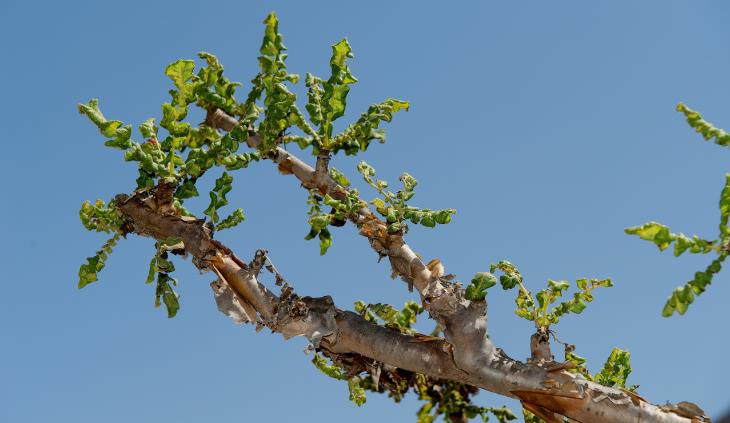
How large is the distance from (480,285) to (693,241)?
128 centimetres

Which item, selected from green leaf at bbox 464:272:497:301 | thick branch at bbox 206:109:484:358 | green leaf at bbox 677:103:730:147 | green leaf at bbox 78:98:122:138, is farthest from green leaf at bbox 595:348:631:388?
green leaf at bbox 78:98:122:138

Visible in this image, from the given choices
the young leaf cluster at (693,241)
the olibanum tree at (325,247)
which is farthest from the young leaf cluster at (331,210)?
the young leaf cluster at (693,241)

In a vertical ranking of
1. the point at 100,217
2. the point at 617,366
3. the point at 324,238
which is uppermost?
the point at 100,217

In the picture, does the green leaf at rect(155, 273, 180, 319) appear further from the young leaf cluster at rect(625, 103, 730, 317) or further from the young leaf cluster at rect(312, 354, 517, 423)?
the young leaf cluster at rect(625, 103, 730, 317)

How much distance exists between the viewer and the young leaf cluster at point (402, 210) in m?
4.76

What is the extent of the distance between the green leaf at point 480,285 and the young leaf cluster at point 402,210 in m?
0.39

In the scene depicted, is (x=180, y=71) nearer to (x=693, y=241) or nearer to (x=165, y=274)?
(x=165, y=274)

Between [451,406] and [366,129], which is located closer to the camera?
[366,129]

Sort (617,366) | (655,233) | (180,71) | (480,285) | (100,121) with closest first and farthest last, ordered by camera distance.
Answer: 1. (655,233)
2. (480,285)
3. (100,121)
4. (180,71)
5. (617,366)

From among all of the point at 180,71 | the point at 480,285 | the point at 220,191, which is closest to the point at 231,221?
the point at 220,191

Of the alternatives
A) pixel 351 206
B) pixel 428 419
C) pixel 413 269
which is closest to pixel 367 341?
pixel 413 269

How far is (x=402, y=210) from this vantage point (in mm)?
4906

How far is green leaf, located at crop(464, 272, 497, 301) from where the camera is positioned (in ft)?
15.0

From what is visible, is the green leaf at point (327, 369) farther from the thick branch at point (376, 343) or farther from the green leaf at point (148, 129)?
the green leaf at point (148, 129)
